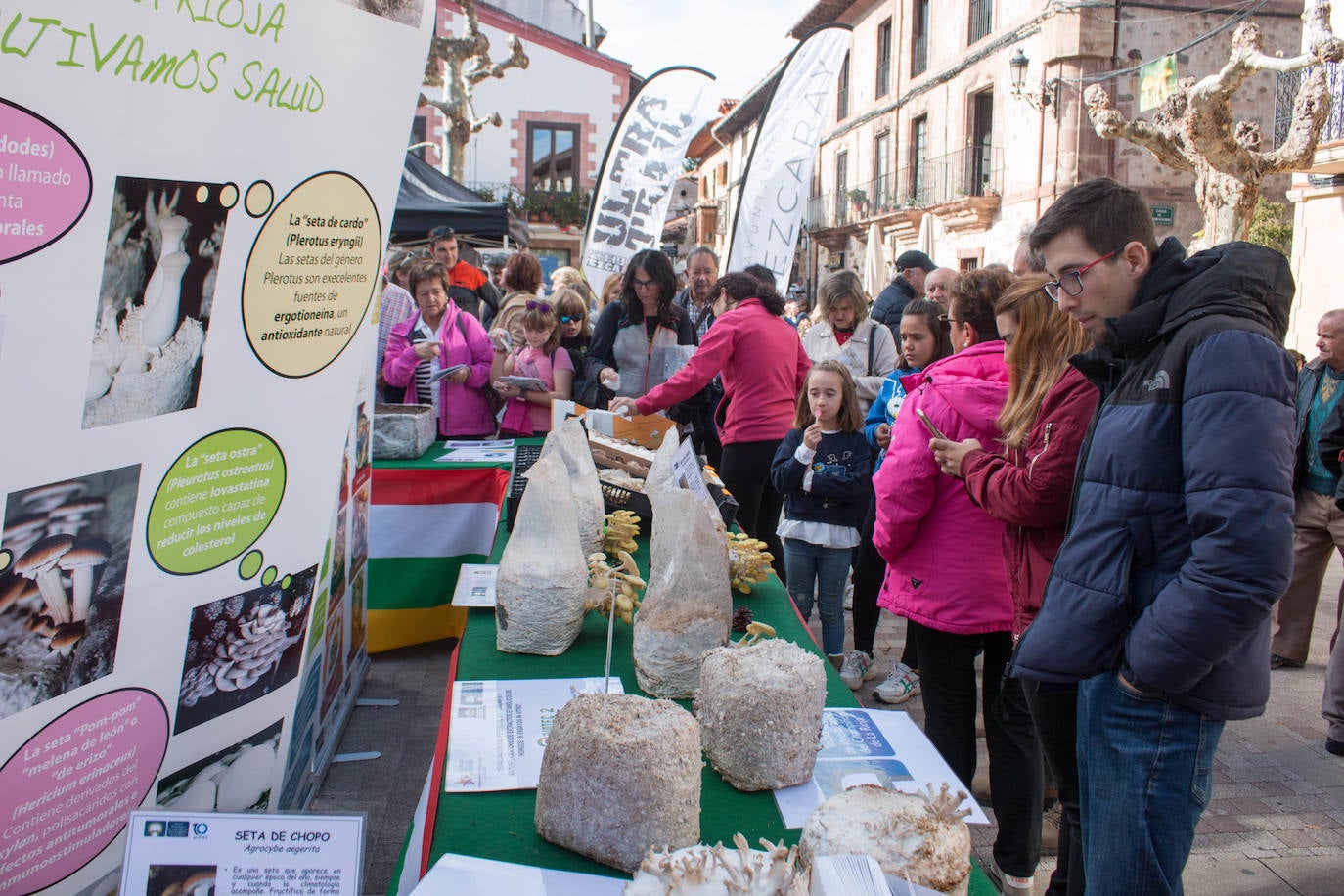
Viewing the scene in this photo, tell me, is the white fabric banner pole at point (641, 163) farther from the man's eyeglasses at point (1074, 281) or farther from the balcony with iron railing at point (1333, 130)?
the balcony with iron railing at point (1333, 130)

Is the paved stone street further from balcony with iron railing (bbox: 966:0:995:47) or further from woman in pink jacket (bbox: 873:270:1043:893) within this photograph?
balcony with iron railing (bbox: 966:0:995:47)

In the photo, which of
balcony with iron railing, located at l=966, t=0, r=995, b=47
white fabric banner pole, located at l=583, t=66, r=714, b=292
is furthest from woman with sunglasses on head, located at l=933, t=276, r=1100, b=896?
balcony with iron railing, located at l=966, t=0, r=995, b=47

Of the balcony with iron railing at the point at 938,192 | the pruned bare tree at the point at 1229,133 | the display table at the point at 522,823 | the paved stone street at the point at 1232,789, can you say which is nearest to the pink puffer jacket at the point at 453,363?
the paved stone street at the point at 1232,789

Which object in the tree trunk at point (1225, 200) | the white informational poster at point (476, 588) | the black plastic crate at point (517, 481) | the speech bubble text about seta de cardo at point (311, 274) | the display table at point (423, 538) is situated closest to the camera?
the speech bubble text about seta de cardo at point (311, 274)

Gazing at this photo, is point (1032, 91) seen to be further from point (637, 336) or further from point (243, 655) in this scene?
point (243, 655)

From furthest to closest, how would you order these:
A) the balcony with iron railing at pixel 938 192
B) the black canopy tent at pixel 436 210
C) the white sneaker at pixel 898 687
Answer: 1. the balcony with iron railing at pixel 938 192
2. the black canopy tent at pixel 436 210
3. the white sneaker at pixel 898 687

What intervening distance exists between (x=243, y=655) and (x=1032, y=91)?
17.2m

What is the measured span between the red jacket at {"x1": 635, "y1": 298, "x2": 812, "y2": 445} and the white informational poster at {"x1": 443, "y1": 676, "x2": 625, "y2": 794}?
242cm

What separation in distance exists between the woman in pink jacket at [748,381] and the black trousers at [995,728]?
1.97 meters

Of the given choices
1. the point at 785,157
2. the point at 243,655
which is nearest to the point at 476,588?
the point at 243,655

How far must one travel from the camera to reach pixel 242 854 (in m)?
1.22

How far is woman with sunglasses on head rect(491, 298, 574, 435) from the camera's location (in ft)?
15.6

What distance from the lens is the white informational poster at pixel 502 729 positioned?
5.04 ft

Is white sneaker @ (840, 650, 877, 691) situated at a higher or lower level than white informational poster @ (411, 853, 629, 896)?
lower
